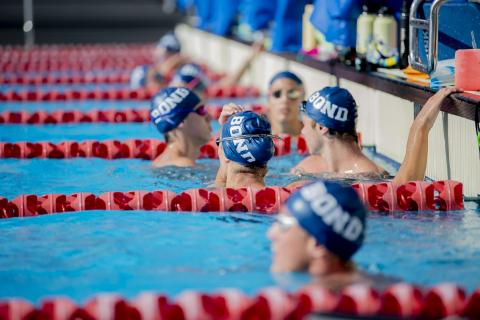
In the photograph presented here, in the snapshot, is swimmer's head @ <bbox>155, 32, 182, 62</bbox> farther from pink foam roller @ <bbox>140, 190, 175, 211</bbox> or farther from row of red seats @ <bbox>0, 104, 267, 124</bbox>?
pink foam roller @ <bbox>140, 190, 175, 211</bbox>

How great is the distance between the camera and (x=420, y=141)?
510 centimetres

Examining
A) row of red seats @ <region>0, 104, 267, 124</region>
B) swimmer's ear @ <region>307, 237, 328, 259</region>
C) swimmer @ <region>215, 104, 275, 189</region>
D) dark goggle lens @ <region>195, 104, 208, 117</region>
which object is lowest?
swimmer's ear @ <region>307, 237, 328, 259</region>

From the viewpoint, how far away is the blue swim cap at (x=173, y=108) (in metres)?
6.22

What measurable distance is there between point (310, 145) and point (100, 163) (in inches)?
73.2

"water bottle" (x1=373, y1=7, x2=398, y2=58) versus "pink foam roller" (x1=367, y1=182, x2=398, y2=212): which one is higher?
"water bottle" (x1=373, y1=7, x2=398, y2=58)

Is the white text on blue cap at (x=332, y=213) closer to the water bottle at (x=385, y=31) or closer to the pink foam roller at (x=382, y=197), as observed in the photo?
the pink foam roller at (x=382, y=197)

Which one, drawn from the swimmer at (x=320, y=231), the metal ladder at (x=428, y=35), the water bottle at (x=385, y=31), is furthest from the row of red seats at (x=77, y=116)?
the swimmer at (x=320, y=231)

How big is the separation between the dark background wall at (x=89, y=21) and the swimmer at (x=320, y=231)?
17177 millimetres

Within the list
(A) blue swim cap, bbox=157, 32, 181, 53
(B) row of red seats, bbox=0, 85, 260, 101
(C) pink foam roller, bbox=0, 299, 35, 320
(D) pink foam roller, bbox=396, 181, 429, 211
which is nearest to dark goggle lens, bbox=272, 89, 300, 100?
(D) pink foam roller, bbox=396, 181, 429, 211

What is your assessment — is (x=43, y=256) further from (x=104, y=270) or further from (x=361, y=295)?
(x=361, y=295)

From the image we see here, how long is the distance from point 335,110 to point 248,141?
2.21ft

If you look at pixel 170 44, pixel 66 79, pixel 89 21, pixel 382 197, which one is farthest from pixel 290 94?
pixel 89 21

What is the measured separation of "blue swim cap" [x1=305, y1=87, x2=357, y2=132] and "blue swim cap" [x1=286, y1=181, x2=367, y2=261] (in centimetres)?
199

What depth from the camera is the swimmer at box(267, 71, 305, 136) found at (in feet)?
24.1
